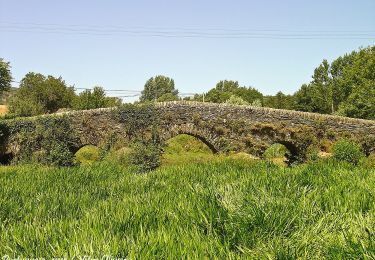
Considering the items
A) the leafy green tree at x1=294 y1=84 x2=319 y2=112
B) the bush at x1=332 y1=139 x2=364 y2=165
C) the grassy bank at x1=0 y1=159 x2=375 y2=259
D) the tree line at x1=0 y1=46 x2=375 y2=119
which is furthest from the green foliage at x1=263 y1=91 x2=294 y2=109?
the grassy bank at x1=0 y1=159 x2=375 y2=259

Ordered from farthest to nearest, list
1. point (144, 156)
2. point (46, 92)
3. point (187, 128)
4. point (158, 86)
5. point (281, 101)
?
point (158, 86) → point (281, 101) → point (46, 92) → point (187, 128) → point (144, 156)

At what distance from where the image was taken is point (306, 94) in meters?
68.0

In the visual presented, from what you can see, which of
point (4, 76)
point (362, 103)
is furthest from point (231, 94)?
point (4, 76)

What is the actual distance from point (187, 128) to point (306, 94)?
163 ft

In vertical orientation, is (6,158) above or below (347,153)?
below

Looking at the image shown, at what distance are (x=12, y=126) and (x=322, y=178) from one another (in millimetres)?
21814

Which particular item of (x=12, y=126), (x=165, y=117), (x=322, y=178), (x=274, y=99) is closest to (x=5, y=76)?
(x=12, y=126)

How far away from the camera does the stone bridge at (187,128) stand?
75.8 ft

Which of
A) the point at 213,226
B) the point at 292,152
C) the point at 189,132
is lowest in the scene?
the point at 292,152

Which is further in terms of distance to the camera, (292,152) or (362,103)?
(362,103)

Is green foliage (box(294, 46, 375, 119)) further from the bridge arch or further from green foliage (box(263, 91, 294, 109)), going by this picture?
the bridge arch

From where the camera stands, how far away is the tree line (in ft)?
149

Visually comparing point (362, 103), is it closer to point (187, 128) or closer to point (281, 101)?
point (187, 128)

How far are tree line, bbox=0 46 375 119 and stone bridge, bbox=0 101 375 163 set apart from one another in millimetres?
12388
